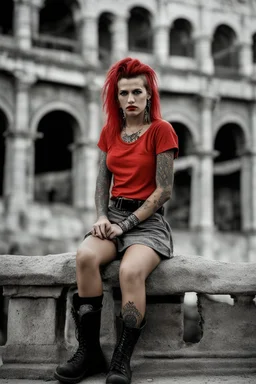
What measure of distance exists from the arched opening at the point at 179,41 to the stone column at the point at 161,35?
4.68ft

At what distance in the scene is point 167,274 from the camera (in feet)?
12.1

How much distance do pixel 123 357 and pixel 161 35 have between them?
1777 centimetres

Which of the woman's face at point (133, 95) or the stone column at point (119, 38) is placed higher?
the stone column at point (119, 38)

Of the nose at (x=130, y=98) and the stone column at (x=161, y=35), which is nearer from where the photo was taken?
the nose at (x=130, y=98)

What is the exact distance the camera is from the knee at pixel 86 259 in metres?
3.42

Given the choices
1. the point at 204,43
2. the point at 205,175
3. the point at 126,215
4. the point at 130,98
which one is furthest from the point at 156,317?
the point at 204,43

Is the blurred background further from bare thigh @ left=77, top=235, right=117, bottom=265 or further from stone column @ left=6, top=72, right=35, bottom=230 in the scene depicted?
bare thigh @ left=77, top=235, right=117, bottom=265

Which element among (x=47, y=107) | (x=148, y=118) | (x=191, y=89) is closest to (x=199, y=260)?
(x=148, y=118)

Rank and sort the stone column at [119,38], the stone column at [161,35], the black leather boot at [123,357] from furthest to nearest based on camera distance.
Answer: the stone column at [161,35] → the stone column at [119,38] → the black leather boot at [123,357]

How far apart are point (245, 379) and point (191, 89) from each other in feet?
55.0

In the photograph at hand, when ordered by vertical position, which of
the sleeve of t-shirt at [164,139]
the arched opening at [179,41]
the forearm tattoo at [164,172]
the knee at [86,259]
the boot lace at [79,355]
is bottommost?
the boot lace at [79,355]

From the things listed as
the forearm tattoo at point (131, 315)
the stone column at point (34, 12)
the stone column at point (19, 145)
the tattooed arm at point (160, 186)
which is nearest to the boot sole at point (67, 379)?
the forearm tattoo at point (131, 315)

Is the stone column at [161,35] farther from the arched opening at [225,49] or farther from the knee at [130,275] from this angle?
the knee at [130,275]

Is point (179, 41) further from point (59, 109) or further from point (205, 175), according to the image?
point (59, 109)
